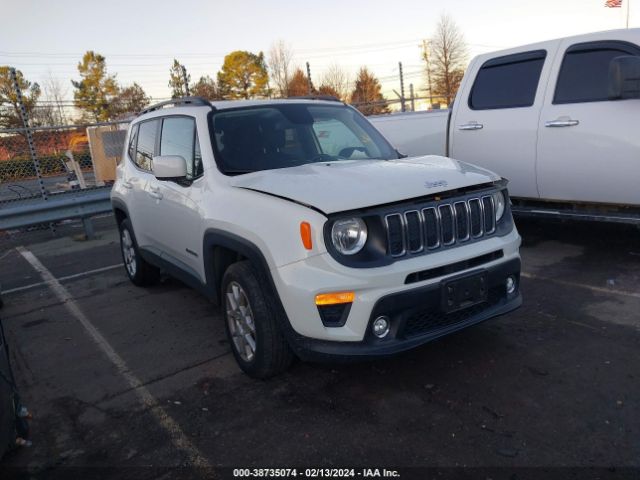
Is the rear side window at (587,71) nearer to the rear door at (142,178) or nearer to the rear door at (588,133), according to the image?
the rear door at (588,133)

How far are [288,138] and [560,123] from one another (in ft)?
9.68

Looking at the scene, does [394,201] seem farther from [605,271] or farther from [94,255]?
[94,255]

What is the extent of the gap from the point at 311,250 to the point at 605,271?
3.70 meters

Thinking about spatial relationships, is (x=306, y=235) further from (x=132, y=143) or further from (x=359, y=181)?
(x=132, y=143)

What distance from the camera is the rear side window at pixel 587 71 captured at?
5332 millimetres

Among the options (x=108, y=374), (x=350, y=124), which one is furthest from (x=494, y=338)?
(x=108, y=374)

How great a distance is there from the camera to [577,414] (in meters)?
3.01

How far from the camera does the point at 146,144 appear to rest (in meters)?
5.36

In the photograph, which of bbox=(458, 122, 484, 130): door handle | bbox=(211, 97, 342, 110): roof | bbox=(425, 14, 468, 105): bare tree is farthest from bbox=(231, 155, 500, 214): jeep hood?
bbox=(425, 14, 468, 105): bare tree

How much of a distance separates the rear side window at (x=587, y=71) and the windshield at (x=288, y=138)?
2.26m

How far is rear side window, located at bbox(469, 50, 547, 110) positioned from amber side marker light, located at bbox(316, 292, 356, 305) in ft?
13.1

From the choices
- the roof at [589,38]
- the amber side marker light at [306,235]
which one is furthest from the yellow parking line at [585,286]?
the amber side marker light at [306,235]

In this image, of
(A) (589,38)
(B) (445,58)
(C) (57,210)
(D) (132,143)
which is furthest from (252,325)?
(B) (445,58)

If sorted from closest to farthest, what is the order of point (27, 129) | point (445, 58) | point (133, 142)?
point (133, 142) < point (27, 129) < point (445, 58)
